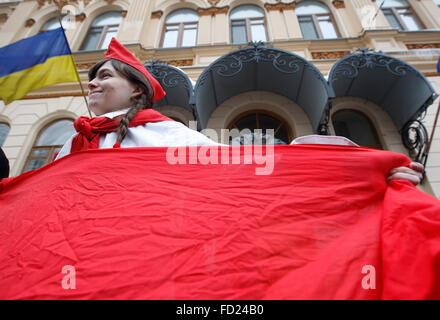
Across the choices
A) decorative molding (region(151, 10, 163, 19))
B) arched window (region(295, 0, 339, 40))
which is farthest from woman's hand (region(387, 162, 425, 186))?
decorative molding (region(151, 10, 163, 19))

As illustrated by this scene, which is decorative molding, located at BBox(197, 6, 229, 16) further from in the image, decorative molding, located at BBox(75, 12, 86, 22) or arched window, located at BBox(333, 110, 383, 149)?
arched window, located at BBox(333, 110, 383, 149)

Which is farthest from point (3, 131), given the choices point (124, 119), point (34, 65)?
point (124, 119)

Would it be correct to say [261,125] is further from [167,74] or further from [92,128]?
[92,128]

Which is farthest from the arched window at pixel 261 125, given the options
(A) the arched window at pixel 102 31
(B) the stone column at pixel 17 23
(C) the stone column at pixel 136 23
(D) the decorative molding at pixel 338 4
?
(B) the stone column at pixel 17 23

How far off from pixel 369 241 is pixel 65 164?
1.35m

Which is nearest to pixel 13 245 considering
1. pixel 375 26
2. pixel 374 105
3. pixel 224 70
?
pixel 224 70

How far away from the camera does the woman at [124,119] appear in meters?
1.31

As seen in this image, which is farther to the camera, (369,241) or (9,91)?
(9,91)

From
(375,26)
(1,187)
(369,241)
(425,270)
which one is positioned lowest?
(425,270)

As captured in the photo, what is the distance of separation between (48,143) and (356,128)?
6684 millimetres

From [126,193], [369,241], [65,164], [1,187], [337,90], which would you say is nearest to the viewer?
[369,241]

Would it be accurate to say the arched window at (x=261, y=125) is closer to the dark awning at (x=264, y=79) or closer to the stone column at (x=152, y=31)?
the dark awning at (x=264, y=79)

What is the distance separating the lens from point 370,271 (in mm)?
715
